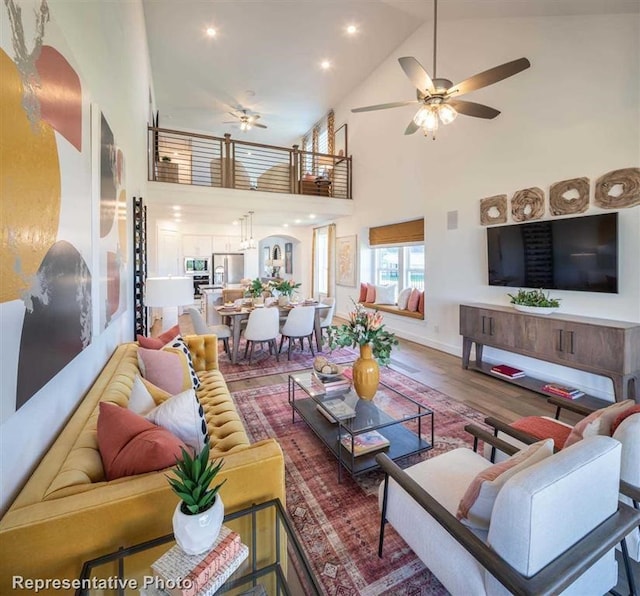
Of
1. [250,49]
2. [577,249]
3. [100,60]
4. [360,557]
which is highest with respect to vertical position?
[250,49]

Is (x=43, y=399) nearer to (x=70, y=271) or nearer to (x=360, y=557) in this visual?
(x=70, y=271)

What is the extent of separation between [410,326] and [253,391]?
10.9 feet

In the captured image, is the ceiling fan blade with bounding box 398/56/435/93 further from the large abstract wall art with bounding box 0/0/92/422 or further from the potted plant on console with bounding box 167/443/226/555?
the potted plant on console with bounding box 167/443/226/555

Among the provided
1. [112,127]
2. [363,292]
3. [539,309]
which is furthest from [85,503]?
[363,292]

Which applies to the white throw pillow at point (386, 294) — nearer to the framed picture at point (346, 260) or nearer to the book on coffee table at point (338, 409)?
the framed picture at point (346, 260)

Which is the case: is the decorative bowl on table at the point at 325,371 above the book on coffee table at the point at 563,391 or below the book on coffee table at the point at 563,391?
above

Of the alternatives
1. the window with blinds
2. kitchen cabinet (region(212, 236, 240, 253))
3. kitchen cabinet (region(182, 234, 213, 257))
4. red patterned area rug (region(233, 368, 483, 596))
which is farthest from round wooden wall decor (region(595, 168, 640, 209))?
kitchen cabinet (region(182, 234, 213, 257))

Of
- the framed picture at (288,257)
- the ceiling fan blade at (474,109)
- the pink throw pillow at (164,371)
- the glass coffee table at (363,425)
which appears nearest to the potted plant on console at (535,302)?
the glass coffee table at (363,425)

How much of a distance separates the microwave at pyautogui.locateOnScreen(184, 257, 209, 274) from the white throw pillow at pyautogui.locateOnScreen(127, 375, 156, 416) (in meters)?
8.59

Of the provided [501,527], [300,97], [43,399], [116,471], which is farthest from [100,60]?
[300,97]

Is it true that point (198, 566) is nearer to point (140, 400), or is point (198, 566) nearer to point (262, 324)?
point (140, 400)

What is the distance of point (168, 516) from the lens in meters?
1.04

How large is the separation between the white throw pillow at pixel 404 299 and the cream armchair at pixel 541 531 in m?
4.85

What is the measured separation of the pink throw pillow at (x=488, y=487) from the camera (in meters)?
1.11
